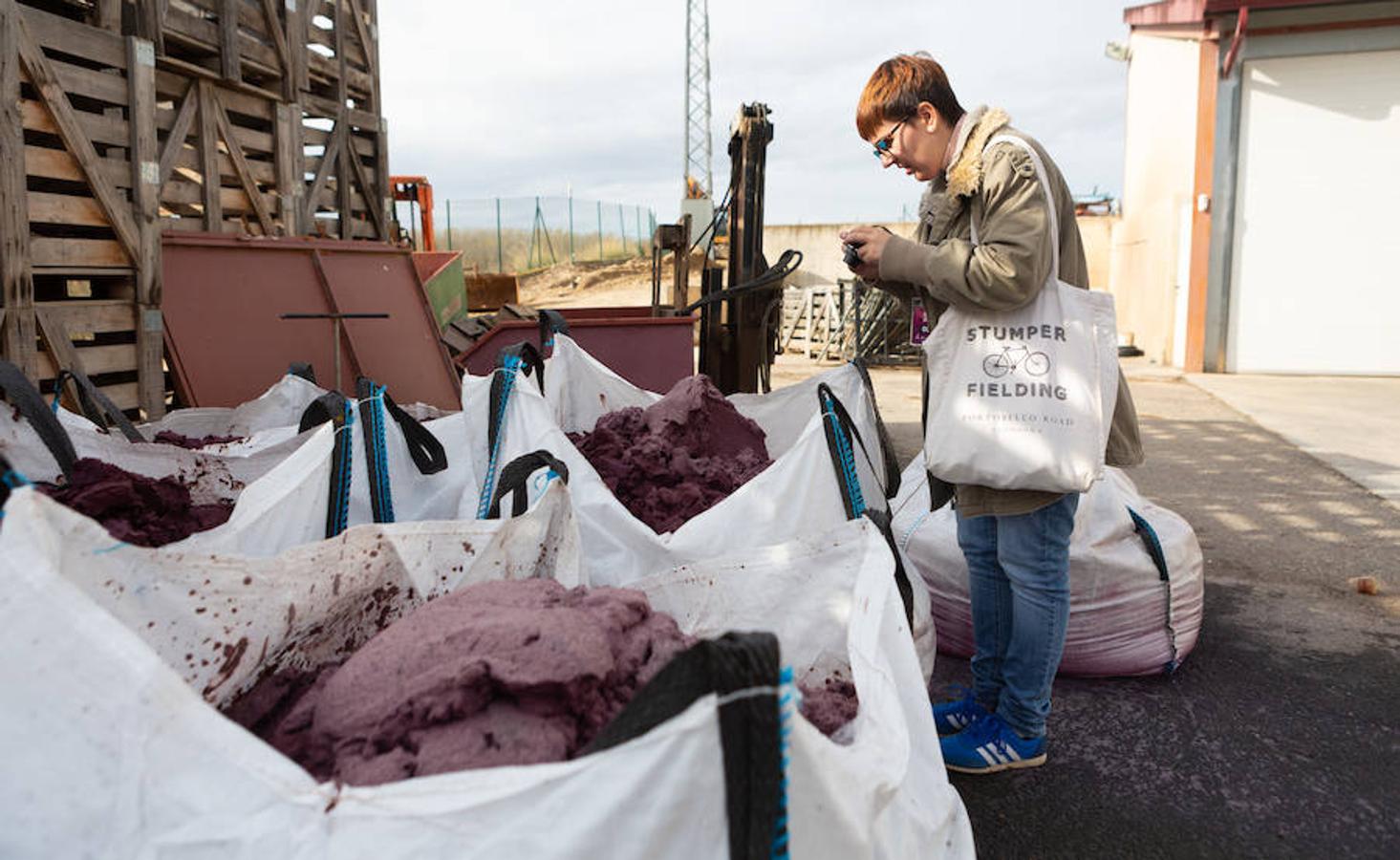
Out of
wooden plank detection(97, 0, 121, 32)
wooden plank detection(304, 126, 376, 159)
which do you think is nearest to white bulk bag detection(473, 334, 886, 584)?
wooden plank detection(97, 0, 121, 32)

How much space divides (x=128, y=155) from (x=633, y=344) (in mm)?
2818

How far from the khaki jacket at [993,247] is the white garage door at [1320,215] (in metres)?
11.6

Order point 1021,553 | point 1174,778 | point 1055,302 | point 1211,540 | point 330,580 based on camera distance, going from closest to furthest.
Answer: point 330,580 < point 1055,302 < point 1021,553 < point 1174,778 < point 1211,540

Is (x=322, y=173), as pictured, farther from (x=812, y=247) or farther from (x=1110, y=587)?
(x=812, y=247)

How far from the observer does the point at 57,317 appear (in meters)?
4.25

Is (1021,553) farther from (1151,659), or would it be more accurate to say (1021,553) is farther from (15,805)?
(15,805)

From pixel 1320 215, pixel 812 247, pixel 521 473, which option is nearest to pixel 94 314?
pixel 521 473

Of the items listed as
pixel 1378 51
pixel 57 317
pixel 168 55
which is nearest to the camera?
pixel 57 317

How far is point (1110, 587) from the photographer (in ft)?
9.05

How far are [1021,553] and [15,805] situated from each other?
1.91 m

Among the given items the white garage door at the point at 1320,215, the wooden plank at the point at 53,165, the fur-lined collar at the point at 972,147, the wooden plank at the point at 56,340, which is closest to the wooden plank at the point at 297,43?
the wooden plank at the point at 53,165

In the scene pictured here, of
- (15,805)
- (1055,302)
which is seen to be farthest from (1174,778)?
(15,805)

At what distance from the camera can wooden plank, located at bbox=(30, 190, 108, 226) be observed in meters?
4.23

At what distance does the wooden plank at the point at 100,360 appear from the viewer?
4238 millimetres
